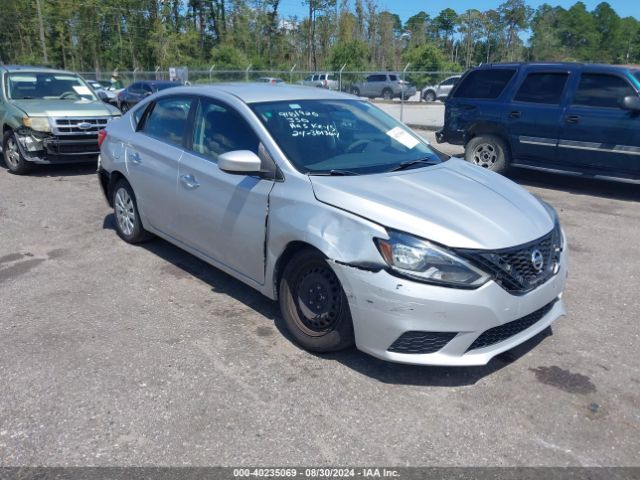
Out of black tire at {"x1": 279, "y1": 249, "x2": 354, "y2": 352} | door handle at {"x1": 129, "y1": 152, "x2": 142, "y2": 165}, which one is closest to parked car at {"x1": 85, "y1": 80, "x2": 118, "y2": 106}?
door handle at {"x1": 129, "y1": 152, "x2": 142, "y2": 165}

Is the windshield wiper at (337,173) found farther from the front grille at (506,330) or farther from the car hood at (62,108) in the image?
the car hood at (62,108)

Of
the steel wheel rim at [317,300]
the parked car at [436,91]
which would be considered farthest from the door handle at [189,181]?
the parked car at [436,91]

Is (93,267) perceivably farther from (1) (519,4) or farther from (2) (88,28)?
(1) (519,4)

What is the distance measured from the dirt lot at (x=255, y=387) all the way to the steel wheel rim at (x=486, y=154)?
4.47 m

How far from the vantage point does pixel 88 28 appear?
50.5 m

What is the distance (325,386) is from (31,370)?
1857 mm

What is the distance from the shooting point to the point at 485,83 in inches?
374

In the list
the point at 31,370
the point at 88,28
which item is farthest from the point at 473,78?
the point at 88,28

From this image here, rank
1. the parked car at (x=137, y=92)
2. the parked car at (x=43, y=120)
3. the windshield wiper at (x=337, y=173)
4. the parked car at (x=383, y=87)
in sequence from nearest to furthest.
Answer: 1. the windshield wiper at (x=337, y=173)
2. the parked car at (x=43, y=120)
3. the parked car at (x=137, y=92)
4. the parked car at (x=383, y=87)

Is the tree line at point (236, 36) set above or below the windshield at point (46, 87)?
above

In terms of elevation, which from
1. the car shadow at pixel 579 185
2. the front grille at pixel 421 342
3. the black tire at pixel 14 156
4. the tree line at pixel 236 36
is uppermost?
the tree line at pixel 236 36

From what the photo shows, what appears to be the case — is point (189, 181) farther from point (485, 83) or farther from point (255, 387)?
point (485, 83)

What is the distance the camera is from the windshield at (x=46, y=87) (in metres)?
9.96

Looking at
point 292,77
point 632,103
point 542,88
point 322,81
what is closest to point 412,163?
point 632,103
